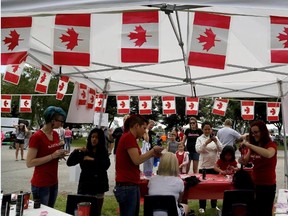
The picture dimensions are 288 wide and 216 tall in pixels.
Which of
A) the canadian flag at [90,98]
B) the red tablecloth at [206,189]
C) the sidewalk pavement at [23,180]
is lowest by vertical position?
the sidewalk pavement at [23,180]

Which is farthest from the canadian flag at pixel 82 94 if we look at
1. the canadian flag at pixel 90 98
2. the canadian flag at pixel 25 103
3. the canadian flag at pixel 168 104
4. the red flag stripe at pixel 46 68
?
the canadian flag at pixel 25 103

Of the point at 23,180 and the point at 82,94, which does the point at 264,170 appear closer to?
the point at 82,94

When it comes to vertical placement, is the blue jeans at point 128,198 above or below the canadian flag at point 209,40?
below

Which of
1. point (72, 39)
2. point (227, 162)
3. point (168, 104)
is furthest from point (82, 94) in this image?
point (168, 104)

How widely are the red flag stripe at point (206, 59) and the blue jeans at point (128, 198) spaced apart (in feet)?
5.17

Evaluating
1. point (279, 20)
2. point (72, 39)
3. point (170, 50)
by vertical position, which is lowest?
point (72, 39)

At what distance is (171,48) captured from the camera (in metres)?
6.27

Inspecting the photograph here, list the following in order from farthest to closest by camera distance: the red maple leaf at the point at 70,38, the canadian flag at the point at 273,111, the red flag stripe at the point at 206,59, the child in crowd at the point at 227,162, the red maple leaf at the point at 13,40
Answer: the canadian flag at the point at 273,111 < the child in crowd at the point at 227,162 < the red flag stripe at the point at 206,59 < the red maple leaf at the point at 70,38 < the red maple leaf at the point at 13,40

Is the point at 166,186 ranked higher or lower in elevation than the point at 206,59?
lower

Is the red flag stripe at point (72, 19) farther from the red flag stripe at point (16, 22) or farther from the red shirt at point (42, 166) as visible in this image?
the red shirt at point (42, 166)

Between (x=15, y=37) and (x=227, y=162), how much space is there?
4099mm

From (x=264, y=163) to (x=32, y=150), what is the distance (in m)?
2.66

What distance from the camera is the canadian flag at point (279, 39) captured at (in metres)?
3.92

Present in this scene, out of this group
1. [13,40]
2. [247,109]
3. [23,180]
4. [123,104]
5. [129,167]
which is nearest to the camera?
[13,40]
